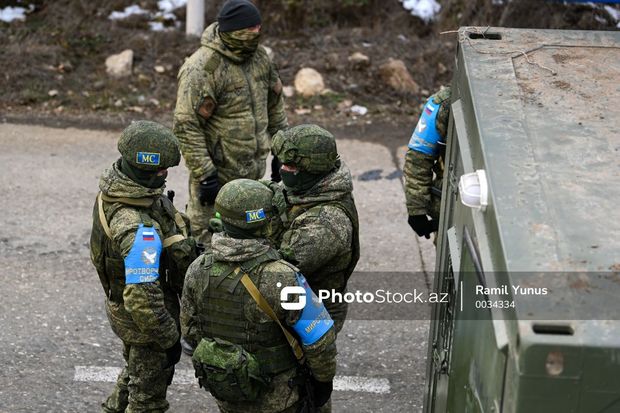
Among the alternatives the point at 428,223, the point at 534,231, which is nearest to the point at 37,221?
the point at 428,223

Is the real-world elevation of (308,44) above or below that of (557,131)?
below

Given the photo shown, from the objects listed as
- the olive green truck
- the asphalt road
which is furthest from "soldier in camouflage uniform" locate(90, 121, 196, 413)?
the olive green truck

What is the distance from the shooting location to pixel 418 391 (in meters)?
5.33

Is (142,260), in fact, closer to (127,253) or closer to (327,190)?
(127,253)

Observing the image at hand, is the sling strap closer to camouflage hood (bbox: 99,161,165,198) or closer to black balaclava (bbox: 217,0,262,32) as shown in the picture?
camouflage hood (bbox: 99,161,165,198)

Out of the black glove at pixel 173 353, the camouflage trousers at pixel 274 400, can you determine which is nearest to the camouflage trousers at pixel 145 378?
the black glove at pixel 173 353

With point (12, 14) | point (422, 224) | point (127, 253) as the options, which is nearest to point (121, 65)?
point (12, 14)

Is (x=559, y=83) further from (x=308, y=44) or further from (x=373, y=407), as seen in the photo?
(x=308, y=44)

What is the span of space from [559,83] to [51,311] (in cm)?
365

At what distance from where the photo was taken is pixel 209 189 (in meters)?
5.95

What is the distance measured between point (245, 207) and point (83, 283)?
298 cm

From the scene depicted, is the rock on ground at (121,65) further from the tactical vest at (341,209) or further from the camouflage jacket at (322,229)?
the tactical vest at (341,209)

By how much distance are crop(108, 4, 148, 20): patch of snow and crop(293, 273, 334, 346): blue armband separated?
7150 mm

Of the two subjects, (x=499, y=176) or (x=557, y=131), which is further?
(x=557, y=131)
